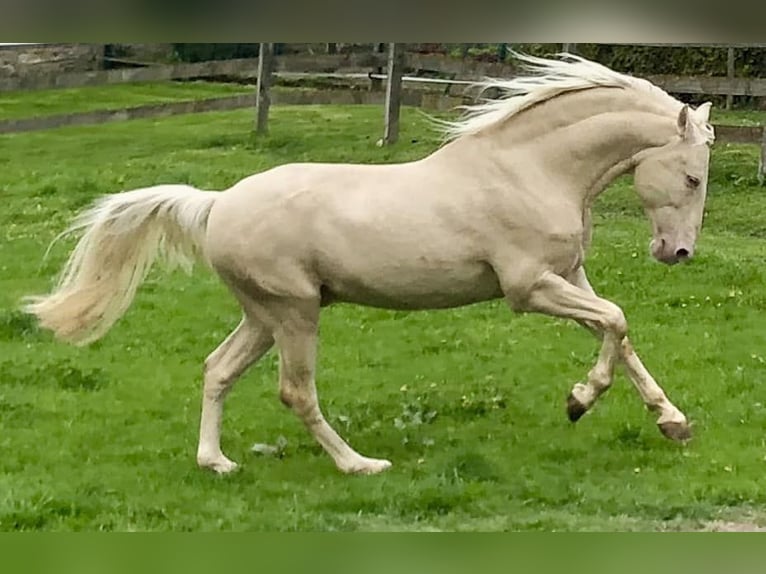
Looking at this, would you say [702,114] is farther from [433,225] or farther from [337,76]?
[337,76]

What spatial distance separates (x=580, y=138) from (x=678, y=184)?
0.36 meters

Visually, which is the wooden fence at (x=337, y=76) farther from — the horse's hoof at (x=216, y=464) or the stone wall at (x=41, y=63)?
the horse's hoof at (x=216, y=464)

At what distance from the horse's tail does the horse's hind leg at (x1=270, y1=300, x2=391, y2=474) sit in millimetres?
422

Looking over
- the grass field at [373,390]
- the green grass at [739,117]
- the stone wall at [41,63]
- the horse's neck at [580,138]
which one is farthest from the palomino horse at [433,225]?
the green grass at [739,117]

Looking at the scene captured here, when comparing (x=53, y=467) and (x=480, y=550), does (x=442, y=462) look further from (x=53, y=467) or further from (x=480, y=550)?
(x=53, y=467)

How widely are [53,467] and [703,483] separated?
222cm

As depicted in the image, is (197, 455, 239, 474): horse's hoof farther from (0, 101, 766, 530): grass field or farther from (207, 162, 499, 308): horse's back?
(207, 162, 499, 308): horse's back

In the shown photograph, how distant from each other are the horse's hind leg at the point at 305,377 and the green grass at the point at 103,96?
2.29 m

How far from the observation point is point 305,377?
12.8ft

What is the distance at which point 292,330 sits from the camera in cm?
385

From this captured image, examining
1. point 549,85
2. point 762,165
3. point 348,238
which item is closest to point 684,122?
point 549,85

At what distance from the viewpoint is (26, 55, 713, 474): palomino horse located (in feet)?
12.4

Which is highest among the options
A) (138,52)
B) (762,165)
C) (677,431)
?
(138,52)

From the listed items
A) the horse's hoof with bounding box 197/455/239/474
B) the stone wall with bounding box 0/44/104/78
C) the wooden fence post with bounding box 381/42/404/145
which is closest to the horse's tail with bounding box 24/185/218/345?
the horse's hoof with bounding box 197/455/239/474
